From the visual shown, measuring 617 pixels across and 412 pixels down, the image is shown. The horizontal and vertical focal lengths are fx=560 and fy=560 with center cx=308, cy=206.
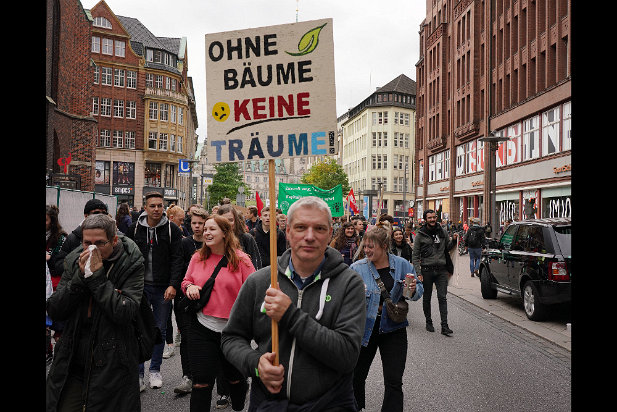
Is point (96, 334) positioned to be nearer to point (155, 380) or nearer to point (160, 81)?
point (155, 380)

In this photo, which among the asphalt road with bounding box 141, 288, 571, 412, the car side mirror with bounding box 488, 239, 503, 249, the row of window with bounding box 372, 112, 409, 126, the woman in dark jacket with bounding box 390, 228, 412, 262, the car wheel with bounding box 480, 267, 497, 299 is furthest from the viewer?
the row of window with bounding box 372, 112, 409, 126

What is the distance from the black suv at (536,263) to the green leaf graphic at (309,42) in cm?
617

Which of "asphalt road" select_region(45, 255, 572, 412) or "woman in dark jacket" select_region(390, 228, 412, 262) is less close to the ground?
"woman in dark jacket" select_region(390, 228, 412, 262)

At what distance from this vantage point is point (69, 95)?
26812 mm

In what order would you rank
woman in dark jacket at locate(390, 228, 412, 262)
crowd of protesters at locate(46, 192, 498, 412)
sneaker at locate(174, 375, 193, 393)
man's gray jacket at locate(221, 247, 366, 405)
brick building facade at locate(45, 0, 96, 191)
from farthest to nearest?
1. brick building facade at locate(45, 0, 96, 191)
2. woman in dark jacket at locate(390, 228, 412, 262)
3. sneaker at locate(174, 375, 193, 393)
4. crowd of protesters at locate(46, 192, 498, 412)
5. man's gray jacket at locate(221, 247, 366, 405)

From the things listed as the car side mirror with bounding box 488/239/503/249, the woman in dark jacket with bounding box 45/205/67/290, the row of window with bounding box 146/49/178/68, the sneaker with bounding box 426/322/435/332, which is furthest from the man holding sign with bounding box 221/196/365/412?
the row of window with bounding box 146/49/178/68

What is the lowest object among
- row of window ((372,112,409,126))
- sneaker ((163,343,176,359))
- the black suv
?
sneaker ((163,343,176,359))

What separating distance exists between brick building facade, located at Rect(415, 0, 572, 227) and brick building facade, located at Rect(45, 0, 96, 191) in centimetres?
1774

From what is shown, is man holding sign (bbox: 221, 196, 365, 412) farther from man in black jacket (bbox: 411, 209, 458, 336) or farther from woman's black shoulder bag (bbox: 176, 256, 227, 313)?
man in black jacket (bbox: 411, 209, 458, 336)

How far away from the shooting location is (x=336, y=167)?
75.9 meters

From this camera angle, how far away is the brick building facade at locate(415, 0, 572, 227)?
28969 millimetres

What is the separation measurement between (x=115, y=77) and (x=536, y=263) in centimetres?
5311
